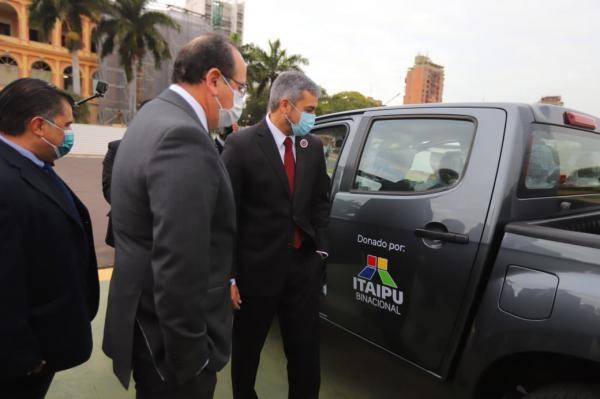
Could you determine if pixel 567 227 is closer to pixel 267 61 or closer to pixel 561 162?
pixel 561 162

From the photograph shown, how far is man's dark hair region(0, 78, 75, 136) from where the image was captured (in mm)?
1576

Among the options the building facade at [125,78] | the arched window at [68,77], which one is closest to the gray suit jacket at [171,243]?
the building facade at [125,78]

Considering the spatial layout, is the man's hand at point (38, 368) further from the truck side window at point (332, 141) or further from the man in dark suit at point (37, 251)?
the truck side window at point (332, 141)

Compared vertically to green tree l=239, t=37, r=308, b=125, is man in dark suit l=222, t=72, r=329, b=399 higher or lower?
lower

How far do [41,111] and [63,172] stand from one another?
12312 mm

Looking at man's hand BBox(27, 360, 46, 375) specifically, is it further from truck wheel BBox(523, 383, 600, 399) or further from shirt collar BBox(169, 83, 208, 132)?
truck wheel BBox(523, 383, 600, 399)

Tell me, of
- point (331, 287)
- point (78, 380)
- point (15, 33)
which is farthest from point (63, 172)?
point (15, 33)

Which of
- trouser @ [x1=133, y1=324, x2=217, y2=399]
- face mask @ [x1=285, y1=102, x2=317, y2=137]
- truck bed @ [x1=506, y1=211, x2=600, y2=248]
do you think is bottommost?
trouser @ [x1=133, y1=324, x2=217, y2=399]

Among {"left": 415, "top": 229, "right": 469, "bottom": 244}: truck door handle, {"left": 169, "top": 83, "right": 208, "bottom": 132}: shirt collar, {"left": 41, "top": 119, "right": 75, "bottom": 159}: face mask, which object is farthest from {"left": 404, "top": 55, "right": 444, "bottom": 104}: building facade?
{"left": 169, "top": 83, "right": 208, "bottom": 132}: shirt collar

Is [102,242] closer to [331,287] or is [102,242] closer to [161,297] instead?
[331,287]

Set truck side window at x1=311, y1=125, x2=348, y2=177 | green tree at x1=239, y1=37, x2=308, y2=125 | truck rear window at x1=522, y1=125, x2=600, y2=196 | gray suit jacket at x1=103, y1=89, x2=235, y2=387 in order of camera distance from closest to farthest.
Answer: gray suit jacket at x1=103, y1=89, x2=235, y2=387
truck rear window at x1=522, y1=125, x2=600, y2=196
truck side window at x1=311, y1=125, x2=348, y2=177
green tree at x1=239, y1=37, x2=308, y2=125

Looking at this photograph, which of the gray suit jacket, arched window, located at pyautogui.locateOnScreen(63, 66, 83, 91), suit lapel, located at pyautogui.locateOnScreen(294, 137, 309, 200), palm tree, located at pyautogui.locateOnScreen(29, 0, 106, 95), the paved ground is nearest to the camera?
the gray suit jacket

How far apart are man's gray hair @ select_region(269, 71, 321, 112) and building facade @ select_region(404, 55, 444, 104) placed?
44.3m

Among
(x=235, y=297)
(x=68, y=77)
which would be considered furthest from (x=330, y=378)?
(x=68, y=77)
